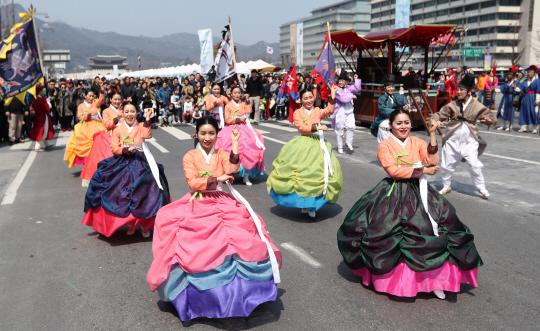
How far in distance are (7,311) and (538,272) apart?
5.19 m

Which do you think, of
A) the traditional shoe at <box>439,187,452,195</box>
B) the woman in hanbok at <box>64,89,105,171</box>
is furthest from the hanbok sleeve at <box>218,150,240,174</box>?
the woman in hanbok at <box>64,89,105,171</box>

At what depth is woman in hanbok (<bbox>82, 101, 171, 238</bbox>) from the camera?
19.0 ft

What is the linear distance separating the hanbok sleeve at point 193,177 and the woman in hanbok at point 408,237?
1.43 metres

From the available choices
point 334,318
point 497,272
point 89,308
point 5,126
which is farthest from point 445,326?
point 5,126

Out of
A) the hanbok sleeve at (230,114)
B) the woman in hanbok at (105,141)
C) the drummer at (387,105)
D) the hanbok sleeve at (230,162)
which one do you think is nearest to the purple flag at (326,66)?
the drummer at (387,105)

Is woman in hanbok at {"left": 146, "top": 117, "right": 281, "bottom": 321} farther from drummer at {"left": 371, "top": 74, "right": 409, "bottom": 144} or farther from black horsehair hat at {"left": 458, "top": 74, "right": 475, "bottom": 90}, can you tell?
drummer at {"left": 371, "top": 74, "right": 409, "bottom": 144}

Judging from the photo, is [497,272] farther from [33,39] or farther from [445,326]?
[33,39]

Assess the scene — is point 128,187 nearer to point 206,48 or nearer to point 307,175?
point 307,175

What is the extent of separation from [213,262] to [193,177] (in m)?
0.93

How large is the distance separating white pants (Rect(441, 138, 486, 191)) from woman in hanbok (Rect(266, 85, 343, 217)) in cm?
253

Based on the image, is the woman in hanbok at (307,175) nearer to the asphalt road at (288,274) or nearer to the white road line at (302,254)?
the asphalt road at (288,274)

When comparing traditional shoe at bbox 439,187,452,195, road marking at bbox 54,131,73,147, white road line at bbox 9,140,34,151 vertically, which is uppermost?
road marking at bbox 54,131,73,147

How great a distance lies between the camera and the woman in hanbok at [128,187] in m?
5.80

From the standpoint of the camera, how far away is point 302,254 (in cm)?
552
